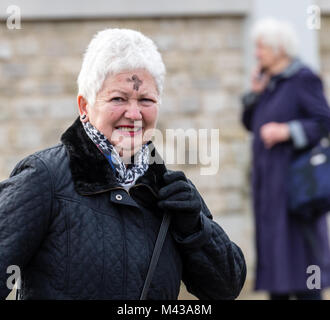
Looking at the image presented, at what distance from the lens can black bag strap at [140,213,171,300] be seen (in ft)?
6.97

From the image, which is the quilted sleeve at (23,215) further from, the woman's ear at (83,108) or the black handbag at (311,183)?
the black handbag at (311,183)

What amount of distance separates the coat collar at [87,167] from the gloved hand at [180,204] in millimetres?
60

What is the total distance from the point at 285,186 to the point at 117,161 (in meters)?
3.01

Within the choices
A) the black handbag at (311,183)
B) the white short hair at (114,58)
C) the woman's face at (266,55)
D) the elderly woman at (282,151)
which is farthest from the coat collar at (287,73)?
the white short hair at (114,58)

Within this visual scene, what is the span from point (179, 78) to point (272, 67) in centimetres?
166

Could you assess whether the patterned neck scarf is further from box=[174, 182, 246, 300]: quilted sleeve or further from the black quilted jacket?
box=[174, 182, 246, 300]: quilted sleeve

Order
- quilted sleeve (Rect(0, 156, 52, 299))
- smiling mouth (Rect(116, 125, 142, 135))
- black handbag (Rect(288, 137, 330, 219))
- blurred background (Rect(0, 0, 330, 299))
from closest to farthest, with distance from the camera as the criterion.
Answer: quilted sleeve (Rect(0, 156, 52, 299)) → smiling mouth (Rect(116, 125, 142, 135)) → black handbag (Rect(288, 137, 330, 219)) → blurred background (Rect(0, 0, 330, 299))

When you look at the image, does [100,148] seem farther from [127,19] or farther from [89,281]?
[127,19]

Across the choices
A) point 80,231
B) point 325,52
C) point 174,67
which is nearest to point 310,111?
point 174,67

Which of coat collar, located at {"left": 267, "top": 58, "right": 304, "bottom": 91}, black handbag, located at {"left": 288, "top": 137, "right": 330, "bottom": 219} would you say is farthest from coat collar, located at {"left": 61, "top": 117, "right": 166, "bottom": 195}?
coat collar, located at {"left": 267, "top": 58, "right": 304, "bottom": 91}

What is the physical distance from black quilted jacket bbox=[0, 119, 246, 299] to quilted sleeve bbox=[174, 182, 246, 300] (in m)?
0.01

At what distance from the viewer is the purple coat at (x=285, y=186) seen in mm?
5008

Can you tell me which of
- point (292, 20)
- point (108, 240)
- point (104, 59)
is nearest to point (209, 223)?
point (108, 240)

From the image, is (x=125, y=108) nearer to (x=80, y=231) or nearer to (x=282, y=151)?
(x=80, y=231)
